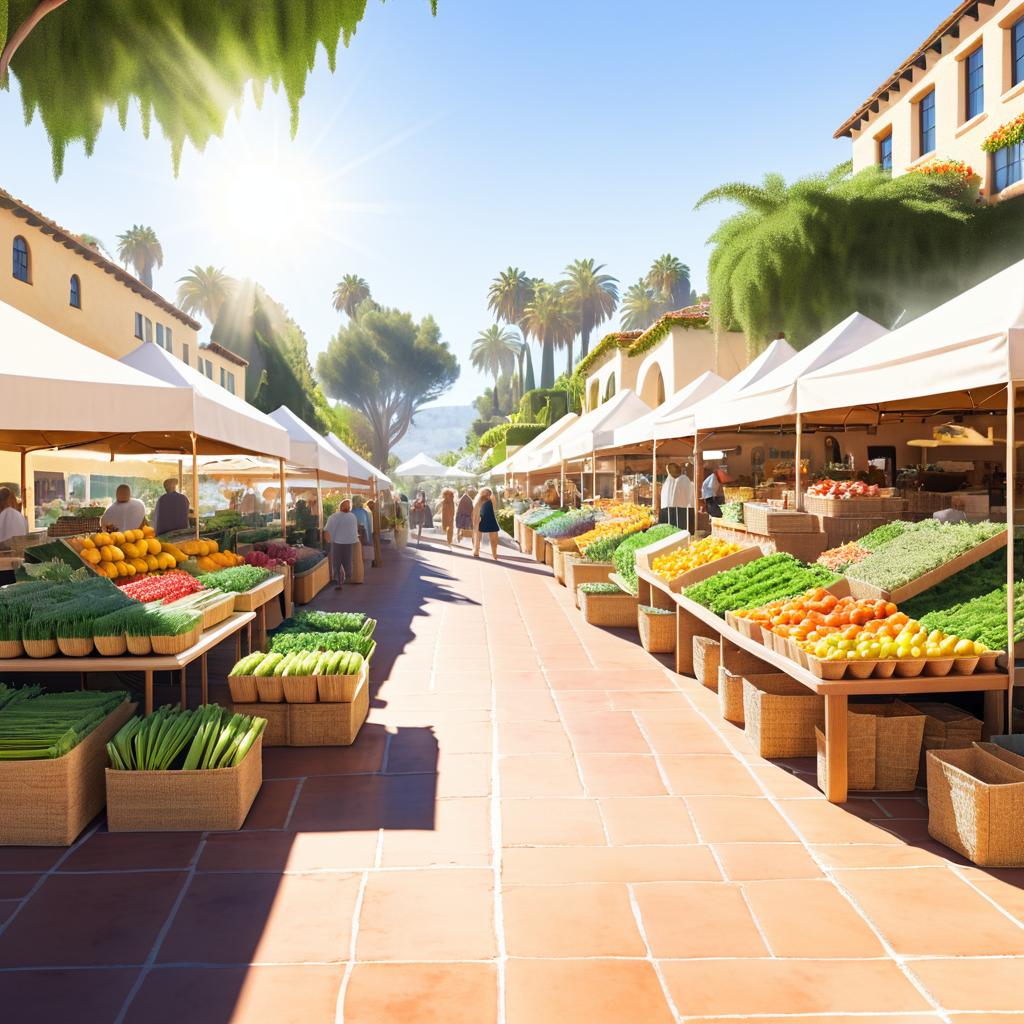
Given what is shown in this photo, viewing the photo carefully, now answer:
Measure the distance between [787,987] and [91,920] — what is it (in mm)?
2588

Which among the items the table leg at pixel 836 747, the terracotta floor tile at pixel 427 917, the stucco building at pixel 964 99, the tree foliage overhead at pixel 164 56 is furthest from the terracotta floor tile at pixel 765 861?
the stucco building at pixel 964 99

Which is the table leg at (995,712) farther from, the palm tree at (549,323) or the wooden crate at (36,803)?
the palm tree at (549,323)

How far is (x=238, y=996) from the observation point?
9.42ft

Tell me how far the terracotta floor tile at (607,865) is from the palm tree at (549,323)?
7436cm

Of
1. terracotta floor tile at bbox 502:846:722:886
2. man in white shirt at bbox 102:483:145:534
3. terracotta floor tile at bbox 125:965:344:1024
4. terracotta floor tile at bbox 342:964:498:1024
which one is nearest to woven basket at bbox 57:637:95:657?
terracotta floor tile at bbox 125:965:344:1024

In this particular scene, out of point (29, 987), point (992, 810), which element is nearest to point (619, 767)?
point (992, 810)

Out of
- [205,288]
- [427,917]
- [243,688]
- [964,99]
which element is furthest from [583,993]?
[205,288]

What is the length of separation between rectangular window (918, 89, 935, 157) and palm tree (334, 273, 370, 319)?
6623 cm

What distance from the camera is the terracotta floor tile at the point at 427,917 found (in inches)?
124

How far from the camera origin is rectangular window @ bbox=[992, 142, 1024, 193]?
61.8ft

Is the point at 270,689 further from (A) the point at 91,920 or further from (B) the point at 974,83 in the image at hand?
(B) the point at 974,83

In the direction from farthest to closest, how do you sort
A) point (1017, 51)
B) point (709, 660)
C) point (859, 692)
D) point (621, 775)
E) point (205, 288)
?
point (205, 288)
point (1017, 51)
point (709, 660)
point (621, 775)
point (859, 692)

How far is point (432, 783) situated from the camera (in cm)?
497

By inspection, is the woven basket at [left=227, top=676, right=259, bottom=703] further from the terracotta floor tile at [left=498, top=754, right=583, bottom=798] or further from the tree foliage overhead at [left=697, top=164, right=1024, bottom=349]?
the tree foliage overhead at [left=697, top=164, right=1024, bottom=349]
